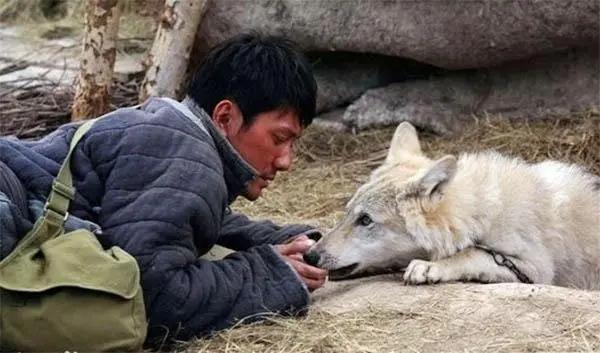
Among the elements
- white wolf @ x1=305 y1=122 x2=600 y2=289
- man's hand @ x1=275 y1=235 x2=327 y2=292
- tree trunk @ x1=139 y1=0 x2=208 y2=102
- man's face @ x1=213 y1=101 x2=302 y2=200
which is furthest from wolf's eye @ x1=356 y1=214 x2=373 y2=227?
tree trunk @ x1=139 y1=0 x2=208 y2=102

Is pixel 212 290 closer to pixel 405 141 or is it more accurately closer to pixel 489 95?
pixel 405 141

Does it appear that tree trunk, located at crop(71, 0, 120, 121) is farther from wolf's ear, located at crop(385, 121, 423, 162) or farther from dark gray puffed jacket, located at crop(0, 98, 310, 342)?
dark gray puffed jacket, located at crop(0, 98, 310, 342)

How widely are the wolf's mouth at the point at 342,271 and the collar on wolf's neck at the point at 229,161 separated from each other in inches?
28.8

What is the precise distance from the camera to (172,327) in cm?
368

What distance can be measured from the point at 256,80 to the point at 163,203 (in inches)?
26.7

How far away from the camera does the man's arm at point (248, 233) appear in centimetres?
466

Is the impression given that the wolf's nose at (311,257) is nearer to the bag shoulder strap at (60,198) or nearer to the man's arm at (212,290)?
the man's arm at (212,290)

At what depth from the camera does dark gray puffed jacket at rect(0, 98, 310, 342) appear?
3.52 meters

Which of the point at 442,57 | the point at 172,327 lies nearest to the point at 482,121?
the point at 442,57

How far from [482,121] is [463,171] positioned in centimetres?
360

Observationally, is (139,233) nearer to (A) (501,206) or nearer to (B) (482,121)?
(A) (501,206)

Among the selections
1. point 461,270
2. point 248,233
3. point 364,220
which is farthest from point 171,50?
point 461,270

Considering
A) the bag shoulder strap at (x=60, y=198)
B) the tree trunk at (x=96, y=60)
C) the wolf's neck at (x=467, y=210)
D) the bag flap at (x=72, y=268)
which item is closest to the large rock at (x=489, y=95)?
the tree trunk at (x=96, y=60)

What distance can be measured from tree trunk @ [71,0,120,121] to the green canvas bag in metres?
4.89
